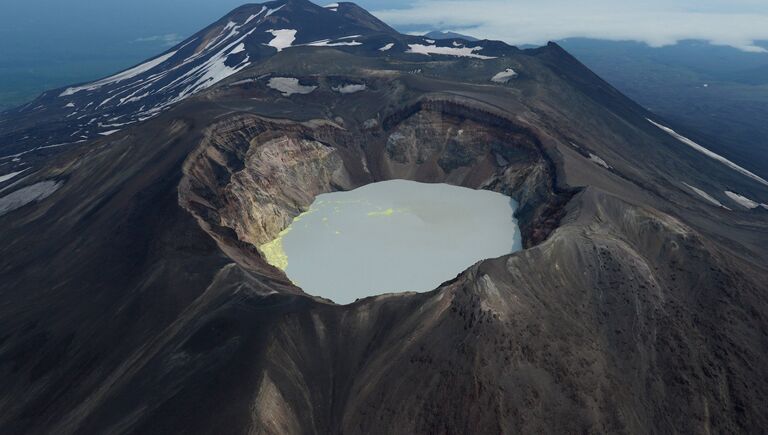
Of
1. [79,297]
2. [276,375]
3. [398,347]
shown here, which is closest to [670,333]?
[398,347]

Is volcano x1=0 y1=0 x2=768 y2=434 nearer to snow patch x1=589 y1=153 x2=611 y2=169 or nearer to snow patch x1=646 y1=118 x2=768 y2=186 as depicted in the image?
snow patch x1=589 y1=153 x2=611 y2=169

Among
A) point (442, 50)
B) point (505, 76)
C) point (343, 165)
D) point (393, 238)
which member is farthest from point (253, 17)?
point (393, 238)

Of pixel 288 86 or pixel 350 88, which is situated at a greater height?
pixel 288 86

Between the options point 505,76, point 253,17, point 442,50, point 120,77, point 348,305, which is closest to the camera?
point 348,305

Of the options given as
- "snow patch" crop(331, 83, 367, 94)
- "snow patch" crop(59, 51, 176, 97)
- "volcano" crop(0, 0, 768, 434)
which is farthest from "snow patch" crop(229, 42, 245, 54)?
"volcano" crop(0, 0, 768, 434)

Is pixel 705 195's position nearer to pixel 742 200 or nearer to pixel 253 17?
pixel 742 200

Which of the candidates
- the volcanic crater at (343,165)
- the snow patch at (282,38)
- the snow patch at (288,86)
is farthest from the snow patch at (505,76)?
the snow patch at (282,38)

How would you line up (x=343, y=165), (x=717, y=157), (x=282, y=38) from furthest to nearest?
(x=282, y=38)
(x=717, y=157)
(x=343, y=165)
